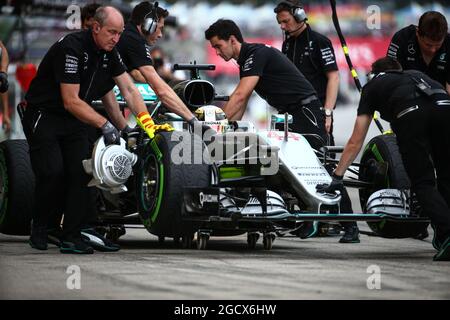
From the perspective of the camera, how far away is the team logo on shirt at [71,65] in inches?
352

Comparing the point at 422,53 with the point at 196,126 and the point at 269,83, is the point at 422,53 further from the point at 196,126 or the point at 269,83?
the point at 196,126

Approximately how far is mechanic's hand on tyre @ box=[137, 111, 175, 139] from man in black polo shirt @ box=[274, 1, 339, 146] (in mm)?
2543

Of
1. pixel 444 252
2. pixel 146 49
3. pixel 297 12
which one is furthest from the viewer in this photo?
pixel 297 12

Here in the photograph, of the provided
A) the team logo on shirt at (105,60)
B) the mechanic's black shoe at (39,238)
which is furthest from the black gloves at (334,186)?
the mechanic's black shoe at (39,238)

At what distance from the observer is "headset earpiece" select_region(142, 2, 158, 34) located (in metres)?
10.1

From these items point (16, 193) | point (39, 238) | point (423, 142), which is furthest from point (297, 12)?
point (39, 238)

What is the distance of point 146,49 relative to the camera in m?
9.75

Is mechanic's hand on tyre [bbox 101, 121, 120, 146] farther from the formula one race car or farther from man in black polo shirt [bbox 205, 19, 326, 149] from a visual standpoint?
man in black polo shirt [bbox 205, 19, 326, 149]

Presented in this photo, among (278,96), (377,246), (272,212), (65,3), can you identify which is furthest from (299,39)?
(65,3)

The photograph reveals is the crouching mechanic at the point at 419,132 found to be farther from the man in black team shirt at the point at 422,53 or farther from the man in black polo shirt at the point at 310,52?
the man in black polo shirt at the point at 310,52

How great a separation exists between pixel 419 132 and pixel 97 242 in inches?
102

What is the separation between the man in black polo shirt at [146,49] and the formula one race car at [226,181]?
0.26 meters

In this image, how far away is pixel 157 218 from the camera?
28.9 feet

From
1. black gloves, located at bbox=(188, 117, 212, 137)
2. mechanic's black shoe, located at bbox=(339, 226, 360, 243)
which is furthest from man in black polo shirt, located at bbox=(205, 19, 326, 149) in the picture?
mechanic's black shoe, located at bbox=(339, 226, 360, 243)
